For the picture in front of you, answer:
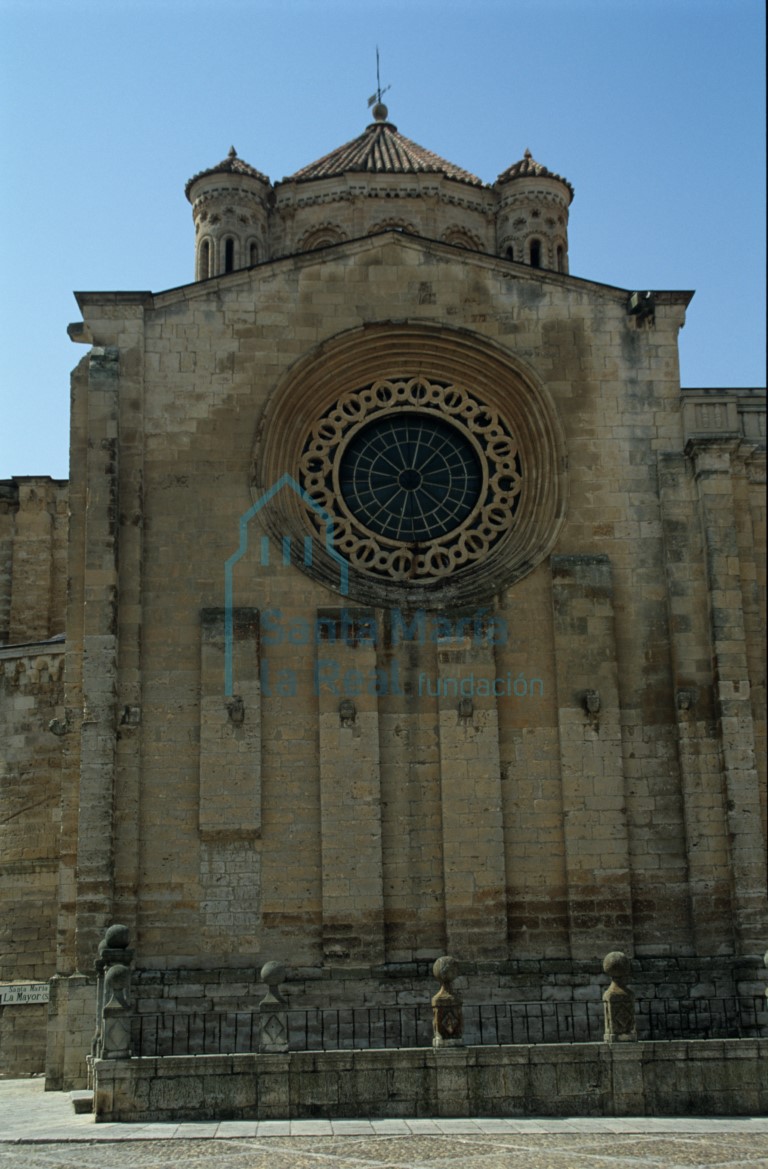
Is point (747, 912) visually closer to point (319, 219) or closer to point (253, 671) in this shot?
point (253, 671)

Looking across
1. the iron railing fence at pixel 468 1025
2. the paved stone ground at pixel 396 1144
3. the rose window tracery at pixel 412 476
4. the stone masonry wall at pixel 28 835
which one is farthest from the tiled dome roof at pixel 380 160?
the paved stone ground at pixel 396 1144

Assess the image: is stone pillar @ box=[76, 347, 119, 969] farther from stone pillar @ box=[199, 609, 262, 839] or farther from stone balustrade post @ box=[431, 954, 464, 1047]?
stone balustrade post @ box=[431, 954, 464, 1047]

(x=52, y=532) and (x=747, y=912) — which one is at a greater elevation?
(x=52, y=532)

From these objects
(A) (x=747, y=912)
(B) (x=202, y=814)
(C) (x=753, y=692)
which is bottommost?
(A) (x=747, y=912)

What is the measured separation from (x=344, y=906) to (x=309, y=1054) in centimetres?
449

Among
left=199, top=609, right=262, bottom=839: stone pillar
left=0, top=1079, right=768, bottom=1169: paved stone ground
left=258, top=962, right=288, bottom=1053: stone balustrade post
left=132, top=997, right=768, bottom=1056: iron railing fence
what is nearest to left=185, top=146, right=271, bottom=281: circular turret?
left=199, top=609, right=262, bottom=839: stone pillar

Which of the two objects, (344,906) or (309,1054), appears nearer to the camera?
(309,1054)

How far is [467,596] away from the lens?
21.0 metres

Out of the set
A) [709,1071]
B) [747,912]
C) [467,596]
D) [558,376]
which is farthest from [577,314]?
[709,1071]

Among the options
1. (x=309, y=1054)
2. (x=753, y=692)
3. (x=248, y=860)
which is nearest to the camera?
(x=309, y=1054)

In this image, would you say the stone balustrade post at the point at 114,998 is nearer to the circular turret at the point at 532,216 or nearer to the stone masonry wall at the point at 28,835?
the stone masonry wall at the point at 28,835

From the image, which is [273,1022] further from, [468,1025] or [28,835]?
[28,835]

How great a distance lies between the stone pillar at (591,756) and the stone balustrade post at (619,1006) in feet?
12.2

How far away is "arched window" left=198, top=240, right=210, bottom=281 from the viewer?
111 ft
